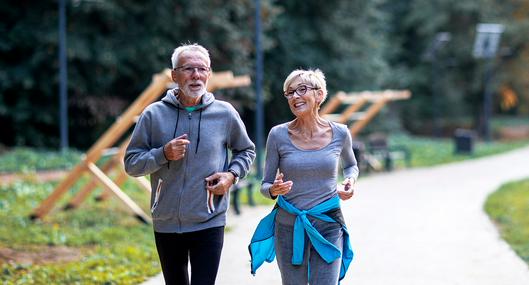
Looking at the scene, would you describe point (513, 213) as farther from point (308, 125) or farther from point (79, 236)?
point (308, 125)

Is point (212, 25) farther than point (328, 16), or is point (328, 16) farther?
point (328, 16)

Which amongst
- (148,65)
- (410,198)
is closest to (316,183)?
(410,198)

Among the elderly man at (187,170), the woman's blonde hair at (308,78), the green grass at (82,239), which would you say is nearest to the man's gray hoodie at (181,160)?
the elderly man at (187,170)

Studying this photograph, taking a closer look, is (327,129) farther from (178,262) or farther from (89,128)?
(89,128)

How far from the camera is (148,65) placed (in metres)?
22.0

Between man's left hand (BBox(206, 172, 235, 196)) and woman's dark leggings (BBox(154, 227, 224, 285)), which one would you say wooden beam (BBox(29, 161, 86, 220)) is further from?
man's left hand (BBox(206, 172, 235, 196))

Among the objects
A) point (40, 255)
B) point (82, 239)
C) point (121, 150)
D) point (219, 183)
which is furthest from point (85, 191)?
point (219, 183)

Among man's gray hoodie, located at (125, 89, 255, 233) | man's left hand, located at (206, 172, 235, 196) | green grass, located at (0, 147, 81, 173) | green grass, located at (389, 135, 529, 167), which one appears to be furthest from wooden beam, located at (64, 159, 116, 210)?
green grass, located at (389, 135, 529, 167)

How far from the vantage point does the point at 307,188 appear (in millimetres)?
4406

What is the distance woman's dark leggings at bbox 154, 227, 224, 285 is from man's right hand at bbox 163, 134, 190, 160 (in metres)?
0.43

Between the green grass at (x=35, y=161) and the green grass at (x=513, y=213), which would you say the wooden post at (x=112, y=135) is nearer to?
the green grass at (x=513, y=213)

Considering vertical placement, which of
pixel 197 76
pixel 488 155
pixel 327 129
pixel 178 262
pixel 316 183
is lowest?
pixel 488 155

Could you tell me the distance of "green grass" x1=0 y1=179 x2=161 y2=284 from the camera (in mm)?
7035

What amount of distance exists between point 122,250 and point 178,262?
4012mm
